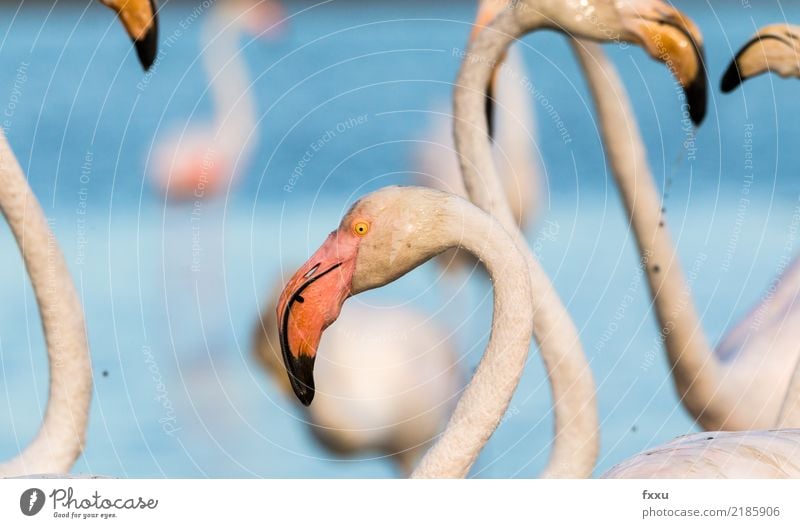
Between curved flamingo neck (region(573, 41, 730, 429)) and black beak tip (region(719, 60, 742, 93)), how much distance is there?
14.7 inches

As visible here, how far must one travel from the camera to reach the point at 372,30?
204 inches

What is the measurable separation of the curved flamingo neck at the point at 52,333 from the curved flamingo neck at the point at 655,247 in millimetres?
1955

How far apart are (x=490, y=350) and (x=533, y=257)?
103 centimetres

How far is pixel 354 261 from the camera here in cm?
381

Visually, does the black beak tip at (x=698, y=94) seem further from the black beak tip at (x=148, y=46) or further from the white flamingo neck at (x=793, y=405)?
the black beak tip at (x=148, y=46)

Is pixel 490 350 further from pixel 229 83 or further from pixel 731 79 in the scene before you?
pixel 229 83

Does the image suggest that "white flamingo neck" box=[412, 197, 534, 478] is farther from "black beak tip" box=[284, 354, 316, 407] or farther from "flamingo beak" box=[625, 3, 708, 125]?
"flamingo beak" box=[625, 3, 708, 125]

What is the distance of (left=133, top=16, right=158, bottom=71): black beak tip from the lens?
435 cm

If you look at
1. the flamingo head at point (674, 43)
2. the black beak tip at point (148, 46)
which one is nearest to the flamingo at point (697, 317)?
the flamingo head at point (674, 43)

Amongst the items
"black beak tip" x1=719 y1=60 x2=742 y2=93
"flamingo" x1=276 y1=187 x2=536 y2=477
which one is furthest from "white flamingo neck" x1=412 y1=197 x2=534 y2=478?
"black beak tip" x1=719 y1=60 x2=742 y2=93

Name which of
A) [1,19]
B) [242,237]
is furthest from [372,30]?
A: [1,19]

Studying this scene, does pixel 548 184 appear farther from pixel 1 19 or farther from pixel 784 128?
pixel 1 19

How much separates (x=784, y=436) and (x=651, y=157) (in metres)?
1.76

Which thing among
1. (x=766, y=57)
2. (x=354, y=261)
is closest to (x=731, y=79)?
(x=766, y=57)
